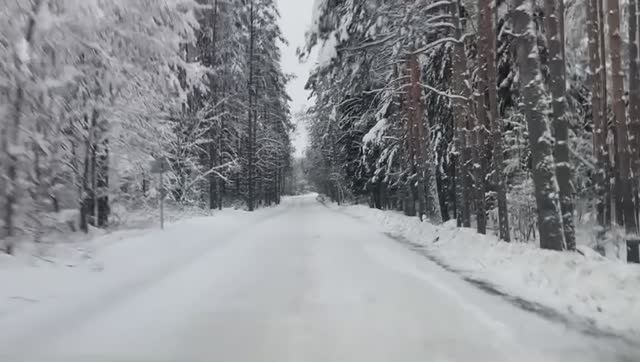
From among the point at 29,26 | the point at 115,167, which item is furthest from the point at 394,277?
the point at 115,167

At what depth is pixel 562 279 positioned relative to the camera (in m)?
7.99

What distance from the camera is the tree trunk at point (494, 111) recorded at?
1315cm

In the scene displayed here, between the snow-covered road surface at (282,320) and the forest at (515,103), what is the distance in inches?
138

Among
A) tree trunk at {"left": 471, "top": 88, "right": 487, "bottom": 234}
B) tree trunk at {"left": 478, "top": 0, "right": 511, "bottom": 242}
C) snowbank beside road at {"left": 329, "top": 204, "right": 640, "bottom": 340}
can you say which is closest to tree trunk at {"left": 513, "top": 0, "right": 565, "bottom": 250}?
snowbank beside road at {"left": 329, "top": 204, "right": 640, "bottom": 340}

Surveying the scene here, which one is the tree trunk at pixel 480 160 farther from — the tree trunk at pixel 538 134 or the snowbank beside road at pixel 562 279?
the tree trunk at pixel 538 134

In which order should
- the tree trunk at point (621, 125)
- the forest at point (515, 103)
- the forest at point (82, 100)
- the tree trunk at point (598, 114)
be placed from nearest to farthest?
the forest at point (82, 100)
the forest at point (515, 103)
the tree trunk at point (621, 125)
the tree trunk at point (598, 114)

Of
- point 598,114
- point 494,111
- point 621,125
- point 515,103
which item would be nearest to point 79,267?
point 494,111

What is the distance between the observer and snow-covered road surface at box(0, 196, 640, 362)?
17.4 ft

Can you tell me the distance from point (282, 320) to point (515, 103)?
12031mm

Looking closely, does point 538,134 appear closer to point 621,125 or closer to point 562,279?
point 562,279

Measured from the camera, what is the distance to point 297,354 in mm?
5266

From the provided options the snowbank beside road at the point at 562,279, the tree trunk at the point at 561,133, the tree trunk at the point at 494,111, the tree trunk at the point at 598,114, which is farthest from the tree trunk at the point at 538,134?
the tree trunk at the point at 598,114

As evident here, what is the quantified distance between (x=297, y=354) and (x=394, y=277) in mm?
4642

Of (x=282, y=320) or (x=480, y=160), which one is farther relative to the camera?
(x=480, y=160)
